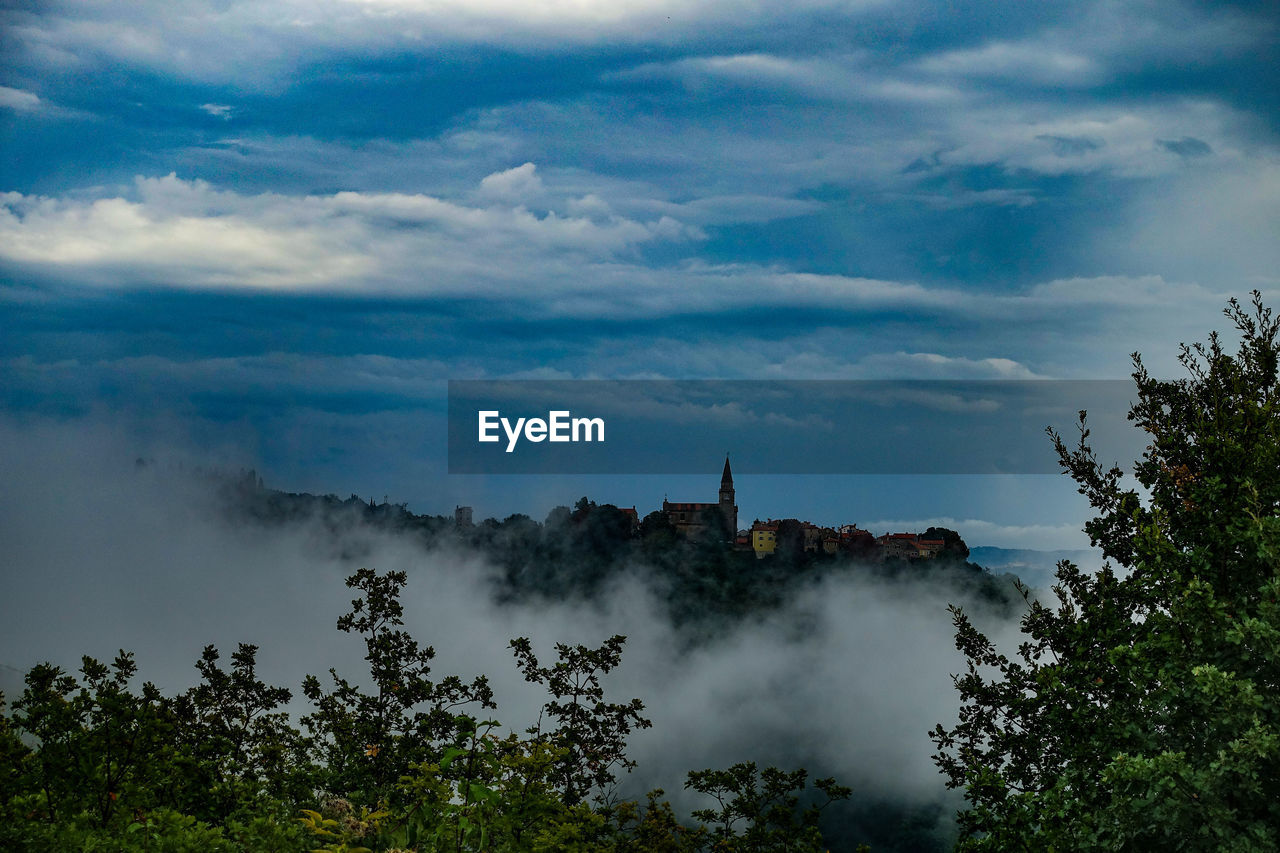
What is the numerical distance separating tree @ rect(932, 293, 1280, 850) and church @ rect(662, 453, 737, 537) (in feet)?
265

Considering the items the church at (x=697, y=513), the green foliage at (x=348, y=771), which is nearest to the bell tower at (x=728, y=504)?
the church at (x=697, y=513)

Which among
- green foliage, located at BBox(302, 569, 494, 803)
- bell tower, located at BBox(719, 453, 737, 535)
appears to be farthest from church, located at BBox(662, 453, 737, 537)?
green foliage, located at BBox(302, 569, 494, 803)

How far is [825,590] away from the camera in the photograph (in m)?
108

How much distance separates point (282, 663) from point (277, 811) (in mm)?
141255

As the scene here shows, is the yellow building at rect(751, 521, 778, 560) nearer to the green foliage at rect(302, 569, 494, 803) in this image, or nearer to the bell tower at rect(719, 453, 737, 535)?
the bell tower at rect(719, 453, 737, 535)

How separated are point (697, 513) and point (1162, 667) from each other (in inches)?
3513

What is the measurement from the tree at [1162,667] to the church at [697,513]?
80887 mm

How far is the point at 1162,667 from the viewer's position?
6.29 metres

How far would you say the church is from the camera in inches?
3627

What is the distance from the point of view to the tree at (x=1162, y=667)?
544 centimetres

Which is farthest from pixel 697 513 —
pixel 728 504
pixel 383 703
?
pixel 383 703

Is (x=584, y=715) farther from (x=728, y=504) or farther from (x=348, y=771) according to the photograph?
(x=728, y=504)

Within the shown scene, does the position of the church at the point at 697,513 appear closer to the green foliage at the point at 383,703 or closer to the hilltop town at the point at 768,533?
the hilltop town at the point at 768,533

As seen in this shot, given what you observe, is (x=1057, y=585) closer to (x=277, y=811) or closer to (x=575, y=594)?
(x=277, y=811)
